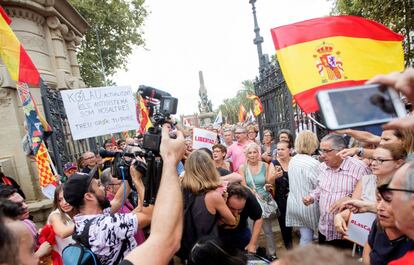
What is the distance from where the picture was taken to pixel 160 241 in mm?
1321

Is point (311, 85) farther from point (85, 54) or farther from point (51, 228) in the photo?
point (85, 54)

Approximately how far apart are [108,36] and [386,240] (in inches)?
749

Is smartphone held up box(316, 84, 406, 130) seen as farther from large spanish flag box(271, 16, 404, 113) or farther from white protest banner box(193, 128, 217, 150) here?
white protest banner box(193, 128, 217, 150)

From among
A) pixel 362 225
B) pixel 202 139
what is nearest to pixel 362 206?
pixel 362 225

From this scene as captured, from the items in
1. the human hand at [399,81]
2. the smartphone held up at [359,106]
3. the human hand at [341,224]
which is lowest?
the human hand at [341,224]

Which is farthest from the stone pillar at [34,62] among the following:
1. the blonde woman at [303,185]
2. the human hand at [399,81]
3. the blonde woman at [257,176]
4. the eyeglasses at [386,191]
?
the human hand at [399,81]

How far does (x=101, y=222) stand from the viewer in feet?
6.69

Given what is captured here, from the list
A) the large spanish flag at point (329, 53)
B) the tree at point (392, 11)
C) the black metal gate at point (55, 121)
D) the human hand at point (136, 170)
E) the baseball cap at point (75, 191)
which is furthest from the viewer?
the tree at point (392, 11)

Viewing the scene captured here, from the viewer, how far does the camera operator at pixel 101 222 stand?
6.61 feet

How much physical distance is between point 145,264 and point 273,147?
5221 millimetres

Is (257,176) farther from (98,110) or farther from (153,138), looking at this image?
(98,110)

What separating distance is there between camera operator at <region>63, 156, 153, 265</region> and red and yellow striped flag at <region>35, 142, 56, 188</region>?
252 cm

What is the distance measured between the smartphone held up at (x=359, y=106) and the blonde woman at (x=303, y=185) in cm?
260

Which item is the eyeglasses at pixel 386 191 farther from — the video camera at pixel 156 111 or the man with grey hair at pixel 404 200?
the video camera at pixel 156 111
